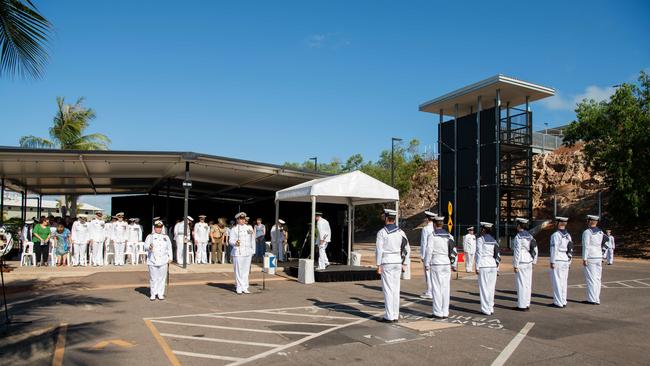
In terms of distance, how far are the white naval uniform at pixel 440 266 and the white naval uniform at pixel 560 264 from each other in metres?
2.83

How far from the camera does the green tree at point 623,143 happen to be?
2892 cm

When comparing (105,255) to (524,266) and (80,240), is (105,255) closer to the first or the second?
(80,240)

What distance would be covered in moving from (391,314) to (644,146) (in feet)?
86.3

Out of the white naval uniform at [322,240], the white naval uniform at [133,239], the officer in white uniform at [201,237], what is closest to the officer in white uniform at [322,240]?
the white naval uniform at [322,240]

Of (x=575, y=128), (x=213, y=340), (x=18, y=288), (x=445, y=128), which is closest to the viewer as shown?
(x=213, y=340)

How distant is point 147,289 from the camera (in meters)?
13.0

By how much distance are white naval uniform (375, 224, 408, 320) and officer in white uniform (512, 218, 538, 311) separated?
2916 millimetres

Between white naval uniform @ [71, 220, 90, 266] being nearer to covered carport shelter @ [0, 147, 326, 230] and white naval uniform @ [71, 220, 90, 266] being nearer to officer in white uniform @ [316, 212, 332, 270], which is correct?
covered carport shelter @ [0, 147, 326, 230]

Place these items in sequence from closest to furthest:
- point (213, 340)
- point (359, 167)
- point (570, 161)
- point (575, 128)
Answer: point (213, 340) → point (575, 128) → point (570, 161) → point (359, 167)

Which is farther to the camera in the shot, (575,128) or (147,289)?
(575,128)

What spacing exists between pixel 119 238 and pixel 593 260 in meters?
15.8

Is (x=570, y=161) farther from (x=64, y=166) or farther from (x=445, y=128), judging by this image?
(x=64, y=166)

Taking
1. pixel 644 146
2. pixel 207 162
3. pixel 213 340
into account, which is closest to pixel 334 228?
pixel 207 162

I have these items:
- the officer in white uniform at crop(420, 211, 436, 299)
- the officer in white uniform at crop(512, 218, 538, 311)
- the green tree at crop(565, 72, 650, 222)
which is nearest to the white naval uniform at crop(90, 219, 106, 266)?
the officer in white uniform at crop(420, 211, 436, 299)
